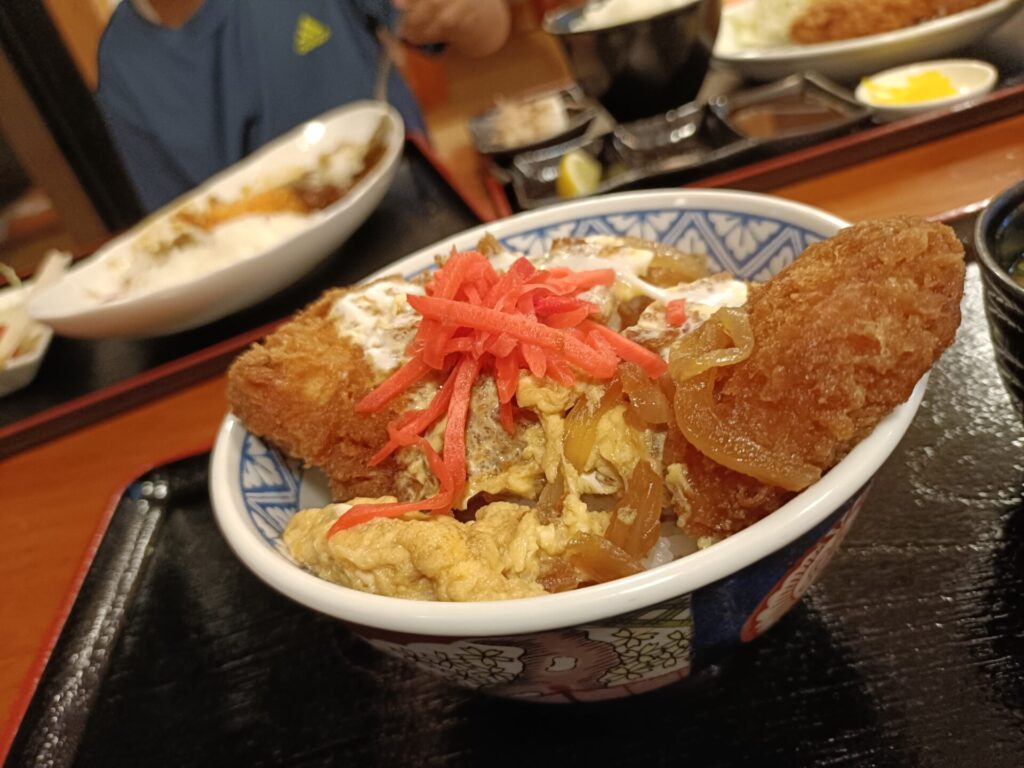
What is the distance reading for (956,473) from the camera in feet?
3.35

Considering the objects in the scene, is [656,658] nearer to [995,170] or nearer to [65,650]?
[65,650]

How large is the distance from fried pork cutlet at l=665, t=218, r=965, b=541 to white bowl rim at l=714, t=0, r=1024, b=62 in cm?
171

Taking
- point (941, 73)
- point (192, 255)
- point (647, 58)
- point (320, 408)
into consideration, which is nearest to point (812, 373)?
point (320, 408)

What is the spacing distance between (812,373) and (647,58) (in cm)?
161

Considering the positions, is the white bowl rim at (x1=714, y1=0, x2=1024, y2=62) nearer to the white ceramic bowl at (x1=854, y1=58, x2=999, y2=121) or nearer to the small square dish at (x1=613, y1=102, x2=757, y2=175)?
the white ceramic bowl at (x1=854, y1=58, x2=999, y2=121)

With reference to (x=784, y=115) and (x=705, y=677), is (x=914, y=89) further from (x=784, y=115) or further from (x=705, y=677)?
(x=705, y=677)

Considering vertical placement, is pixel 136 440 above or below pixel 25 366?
below

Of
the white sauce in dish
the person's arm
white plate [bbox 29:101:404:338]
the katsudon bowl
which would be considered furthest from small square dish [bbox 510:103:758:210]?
the person's arm

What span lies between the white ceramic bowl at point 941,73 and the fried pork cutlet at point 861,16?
0.22 m

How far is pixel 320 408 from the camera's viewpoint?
1010mm

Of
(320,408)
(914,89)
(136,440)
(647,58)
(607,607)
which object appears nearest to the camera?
(607,607)

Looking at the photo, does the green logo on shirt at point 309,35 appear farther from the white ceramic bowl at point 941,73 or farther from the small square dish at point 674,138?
the white ceramic bowl at point 941,73

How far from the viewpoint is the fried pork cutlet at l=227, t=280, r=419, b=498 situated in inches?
38.6

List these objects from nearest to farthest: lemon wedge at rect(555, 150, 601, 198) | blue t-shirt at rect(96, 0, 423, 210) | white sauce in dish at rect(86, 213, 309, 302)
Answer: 1. lemon wedge at rect(555, 150, 601, 198)
2. white sauce in dish at rect(86, 213, 309, 302)
3. blue t-shirt at rect(96, 0, 423, 210)
